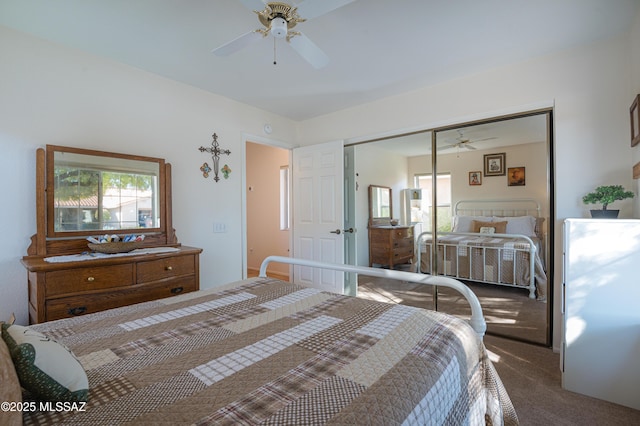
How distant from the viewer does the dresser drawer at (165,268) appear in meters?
2.16

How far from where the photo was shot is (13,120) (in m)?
2.03

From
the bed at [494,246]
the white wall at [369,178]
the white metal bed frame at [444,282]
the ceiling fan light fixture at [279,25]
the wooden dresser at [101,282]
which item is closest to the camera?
the white metal bed frame at [444,282]

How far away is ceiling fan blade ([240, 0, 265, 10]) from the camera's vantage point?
1.43 metres

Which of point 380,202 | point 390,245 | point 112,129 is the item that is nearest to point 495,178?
point 380,202

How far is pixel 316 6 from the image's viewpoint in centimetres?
144

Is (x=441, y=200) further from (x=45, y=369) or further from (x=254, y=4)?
(x=45, y=369)

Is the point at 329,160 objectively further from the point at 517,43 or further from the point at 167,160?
the point at 517,43

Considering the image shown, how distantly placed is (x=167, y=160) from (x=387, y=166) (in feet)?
8.09

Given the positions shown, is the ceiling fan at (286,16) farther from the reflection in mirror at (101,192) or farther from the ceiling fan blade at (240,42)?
the reflection in mirror at (101,192)

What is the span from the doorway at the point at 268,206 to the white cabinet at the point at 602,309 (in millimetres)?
3686

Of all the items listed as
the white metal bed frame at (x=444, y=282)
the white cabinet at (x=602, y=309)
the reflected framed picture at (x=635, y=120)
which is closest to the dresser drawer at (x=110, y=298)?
the white metal bed frame at (x=444, y=282)

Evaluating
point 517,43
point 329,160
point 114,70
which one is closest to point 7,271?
point 114,70

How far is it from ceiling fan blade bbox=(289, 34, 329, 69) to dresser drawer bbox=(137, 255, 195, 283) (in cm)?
178

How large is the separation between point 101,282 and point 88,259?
0.17 m
